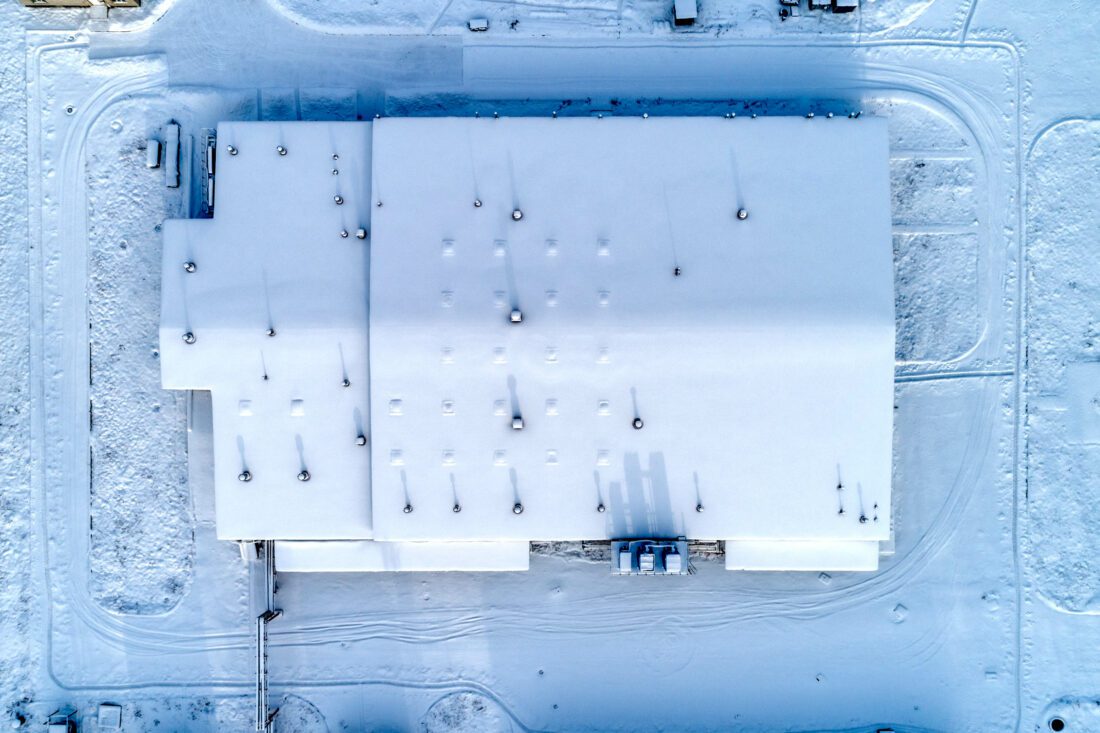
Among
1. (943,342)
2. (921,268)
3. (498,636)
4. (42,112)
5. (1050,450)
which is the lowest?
(498,636)

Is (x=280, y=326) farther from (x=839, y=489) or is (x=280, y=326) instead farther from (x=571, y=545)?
(x=839, y=489)

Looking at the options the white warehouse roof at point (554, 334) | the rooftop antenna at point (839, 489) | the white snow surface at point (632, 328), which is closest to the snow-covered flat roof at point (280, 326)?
the white warehouse roof at point (554, 334)

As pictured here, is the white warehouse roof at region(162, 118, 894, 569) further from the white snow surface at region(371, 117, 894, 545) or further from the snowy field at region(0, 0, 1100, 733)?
the snowy field at region(0, 0, 1100, 733)

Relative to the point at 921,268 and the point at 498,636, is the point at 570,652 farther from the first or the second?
the point at 921,268

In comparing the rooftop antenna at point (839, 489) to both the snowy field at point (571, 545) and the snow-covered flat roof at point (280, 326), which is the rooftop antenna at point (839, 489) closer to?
the snowy field at point (571, 545)

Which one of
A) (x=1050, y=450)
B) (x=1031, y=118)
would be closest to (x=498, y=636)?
(x=1050, y=450)

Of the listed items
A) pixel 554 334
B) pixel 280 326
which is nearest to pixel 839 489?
pixel 554 334

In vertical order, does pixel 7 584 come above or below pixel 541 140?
below
